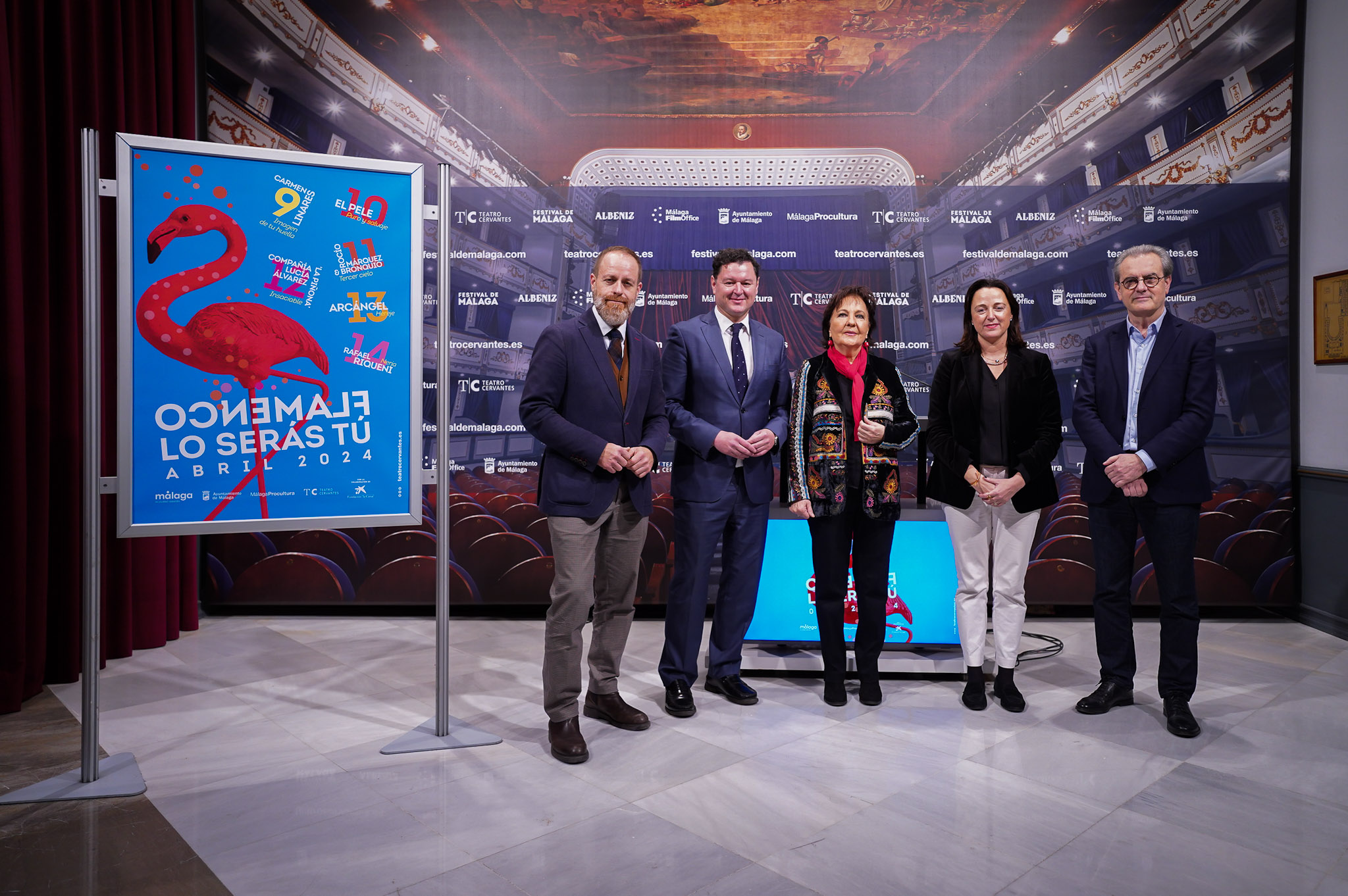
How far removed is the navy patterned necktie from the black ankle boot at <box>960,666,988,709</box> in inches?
53.2

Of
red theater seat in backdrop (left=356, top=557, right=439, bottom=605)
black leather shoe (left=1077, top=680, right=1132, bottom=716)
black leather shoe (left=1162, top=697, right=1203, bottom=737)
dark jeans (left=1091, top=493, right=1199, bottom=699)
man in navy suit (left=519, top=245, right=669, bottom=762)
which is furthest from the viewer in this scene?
red theater seat in backdrop (left=356, top=557, right=439, bottom=605)

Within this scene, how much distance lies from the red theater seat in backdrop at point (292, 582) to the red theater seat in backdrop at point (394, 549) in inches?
Answer: 7.2

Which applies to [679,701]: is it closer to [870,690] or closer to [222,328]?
[870,690]

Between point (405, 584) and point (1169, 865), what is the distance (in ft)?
12.3

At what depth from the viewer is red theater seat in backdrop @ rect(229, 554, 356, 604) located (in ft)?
14.6

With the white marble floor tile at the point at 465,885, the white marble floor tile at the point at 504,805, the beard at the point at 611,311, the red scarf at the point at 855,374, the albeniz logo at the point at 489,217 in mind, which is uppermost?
the albeniz logo at the point at 489,217

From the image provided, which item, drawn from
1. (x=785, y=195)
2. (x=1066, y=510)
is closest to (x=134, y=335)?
(x=785, y=195)

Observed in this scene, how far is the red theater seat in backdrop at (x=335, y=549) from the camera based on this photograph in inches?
176

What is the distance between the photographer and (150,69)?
3783 millimetres

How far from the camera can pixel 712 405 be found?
298cm

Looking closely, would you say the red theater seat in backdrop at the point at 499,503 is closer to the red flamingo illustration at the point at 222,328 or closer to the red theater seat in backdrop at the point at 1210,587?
the red flamingo illustration at the point at 222,328

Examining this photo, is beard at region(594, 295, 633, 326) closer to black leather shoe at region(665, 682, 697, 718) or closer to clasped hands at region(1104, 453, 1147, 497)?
black leather shoe at region(665, 682, 697, 718)

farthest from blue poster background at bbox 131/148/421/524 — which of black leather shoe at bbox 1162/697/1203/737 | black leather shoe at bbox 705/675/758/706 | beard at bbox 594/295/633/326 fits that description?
black leather shoe at bbox 1162/697/1203/737

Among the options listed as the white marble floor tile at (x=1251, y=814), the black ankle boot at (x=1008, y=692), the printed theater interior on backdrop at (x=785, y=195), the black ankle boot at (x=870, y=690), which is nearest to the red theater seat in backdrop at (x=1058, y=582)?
the printed theater interior on backdrop at (x=785, y=195)
